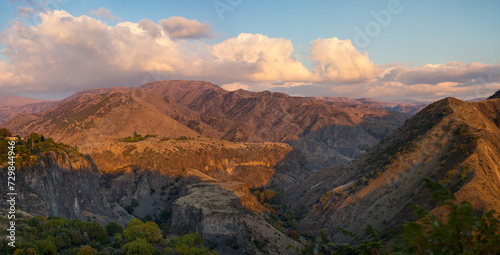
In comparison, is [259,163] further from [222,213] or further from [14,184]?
[14,184]

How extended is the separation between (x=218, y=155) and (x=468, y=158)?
294ft

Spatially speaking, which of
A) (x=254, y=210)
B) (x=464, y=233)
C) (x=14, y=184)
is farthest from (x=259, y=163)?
(x=464, y=233)

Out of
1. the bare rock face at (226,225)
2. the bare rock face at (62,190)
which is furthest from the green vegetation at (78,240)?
the bare rock face at (62,190)

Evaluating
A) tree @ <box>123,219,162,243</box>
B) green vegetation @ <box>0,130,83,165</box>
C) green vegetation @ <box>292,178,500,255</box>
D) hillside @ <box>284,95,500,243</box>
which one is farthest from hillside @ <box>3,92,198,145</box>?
green vegetation @ <box>292,178,500,255</box>

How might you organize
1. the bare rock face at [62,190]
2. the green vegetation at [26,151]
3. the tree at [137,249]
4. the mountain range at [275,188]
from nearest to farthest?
the tree at [137,249], the green vegetation at [26,151], the bare rock face at [62,190], the mountain range at [275,188]

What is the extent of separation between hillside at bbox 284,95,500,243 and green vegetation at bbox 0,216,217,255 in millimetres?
28013

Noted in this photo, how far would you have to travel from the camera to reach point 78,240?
1485 inches

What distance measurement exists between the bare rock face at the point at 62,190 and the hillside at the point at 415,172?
43.6m

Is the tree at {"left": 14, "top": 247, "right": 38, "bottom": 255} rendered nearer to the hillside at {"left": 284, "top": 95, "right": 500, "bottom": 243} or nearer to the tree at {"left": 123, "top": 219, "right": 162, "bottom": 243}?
the tree at {"left": 123, "top": 219, "right": 162, "bottom": 243}

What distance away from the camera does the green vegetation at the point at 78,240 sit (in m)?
30.4

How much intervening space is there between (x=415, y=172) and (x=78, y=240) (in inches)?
2270

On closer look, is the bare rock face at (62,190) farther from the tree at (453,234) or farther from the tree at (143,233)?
the tree at (453,234)

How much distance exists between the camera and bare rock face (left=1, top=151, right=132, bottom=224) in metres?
44.7

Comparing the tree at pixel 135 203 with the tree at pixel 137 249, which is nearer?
the tree at pixel 137 249
